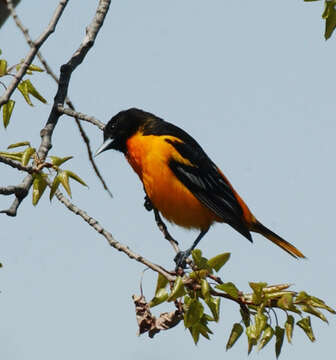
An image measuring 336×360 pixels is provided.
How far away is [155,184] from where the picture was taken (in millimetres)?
5309

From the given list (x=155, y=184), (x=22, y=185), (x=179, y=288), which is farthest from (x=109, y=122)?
(x=179, y=288)

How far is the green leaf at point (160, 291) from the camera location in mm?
2969

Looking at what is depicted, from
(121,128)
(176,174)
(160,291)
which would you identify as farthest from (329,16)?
(121,128)

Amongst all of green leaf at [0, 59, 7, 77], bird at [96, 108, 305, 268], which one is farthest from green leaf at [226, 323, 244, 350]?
bird at [96, 108, 305, 268]

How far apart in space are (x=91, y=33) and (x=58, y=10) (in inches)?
42.7

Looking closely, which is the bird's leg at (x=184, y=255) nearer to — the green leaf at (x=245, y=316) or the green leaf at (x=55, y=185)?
the green leaf at (x=245, y=316)

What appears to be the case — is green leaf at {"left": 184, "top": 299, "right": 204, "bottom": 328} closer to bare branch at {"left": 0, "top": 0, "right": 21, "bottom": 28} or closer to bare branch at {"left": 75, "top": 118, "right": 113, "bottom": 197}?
bare branch at {"left": 75, "top": 118, "right": 113, "bottom": 197}

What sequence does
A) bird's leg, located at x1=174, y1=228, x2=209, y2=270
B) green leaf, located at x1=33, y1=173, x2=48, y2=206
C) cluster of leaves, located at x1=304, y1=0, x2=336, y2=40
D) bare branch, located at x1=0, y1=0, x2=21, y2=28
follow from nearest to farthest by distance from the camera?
1. bare branch, located at x1=0, y1=0, x2=21, y2=28
2. cluster of leaves, located at x1=304, y1=0, x2=336, y2=40
3. green leaf, located at x1=33, y1=173, x2=48, y2=206
4. bird's leg, located at x1=174, y1=228, x2=209, y2=270

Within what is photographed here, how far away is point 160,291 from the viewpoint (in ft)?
9.75

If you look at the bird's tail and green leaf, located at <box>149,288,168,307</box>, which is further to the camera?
the bird's tail

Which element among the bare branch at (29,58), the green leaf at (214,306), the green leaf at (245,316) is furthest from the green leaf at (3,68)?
the green leaf at (245,316)

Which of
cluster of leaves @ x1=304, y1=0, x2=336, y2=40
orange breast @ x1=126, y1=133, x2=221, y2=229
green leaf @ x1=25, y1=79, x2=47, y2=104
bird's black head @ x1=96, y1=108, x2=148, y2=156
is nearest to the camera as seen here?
cluster of leaves @ x1=304, y1=0, x2=336, y2=40

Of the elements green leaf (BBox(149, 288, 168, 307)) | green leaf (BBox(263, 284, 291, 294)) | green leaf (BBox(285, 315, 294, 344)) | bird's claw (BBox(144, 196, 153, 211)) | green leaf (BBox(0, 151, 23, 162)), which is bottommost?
green leaf (BBox(149, 288, 168, 307))

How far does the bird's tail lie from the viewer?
6.04m
